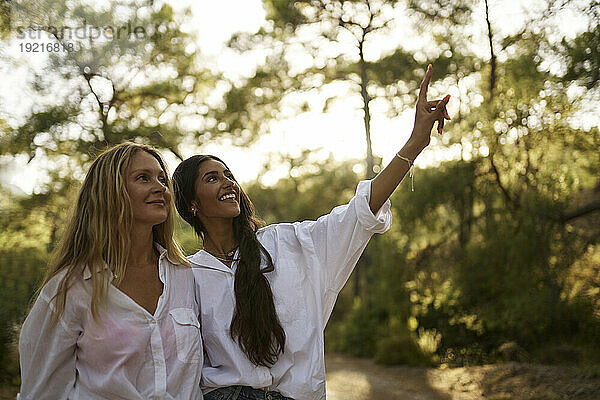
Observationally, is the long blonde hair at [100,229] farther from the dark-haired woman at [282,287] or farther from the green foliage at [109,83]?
the green foliage at [109,83]

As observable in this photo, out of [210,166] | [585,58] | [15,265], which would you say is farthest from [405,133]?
[210,166]

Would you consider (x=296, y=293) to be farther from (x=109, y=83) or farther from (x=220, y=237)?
(x=109, y=83)

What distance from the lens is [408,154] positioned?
5.44 feet

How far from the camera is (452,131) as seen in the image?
7141mm

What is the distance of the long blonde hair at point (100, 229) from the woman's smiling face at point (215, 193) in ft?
1.00

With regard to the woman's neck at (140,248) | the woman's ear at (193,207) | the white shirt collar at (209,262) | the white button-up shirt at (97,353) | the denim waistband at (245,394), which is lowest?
the denim waistband at (245,394)

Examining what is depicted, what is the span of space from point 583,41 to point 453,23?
2503mm

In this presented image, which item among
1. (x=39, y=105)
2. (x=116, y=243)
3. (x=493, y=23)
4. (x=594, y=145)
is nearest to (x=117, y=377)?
(x=116, y=243)

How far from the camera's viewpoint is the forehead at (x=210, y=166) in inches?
75.8

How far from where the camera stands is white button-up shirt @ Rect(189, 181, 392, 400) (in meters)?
1.60

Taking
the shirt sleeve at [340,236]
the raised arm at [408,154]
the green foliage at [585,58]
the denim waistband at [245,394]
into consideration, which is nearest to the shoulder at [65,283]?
the denim waistband at [245,394]

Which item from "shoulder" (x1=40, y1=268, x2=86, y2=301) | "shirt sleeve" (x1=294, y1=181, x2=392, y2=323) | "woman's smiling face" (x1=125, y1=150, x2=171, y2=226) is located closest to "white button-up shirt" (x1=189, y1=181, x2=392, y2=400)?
"shirt sleeve" (x1=294, y1=181, x2=392, y2=323)

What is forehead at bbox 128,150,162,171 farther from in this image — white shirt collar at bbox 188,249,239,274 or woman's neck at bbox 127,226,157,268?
white shirt collar at bbox 188,249,239,274

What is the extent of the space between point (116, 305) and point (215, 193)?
1.64 ft
